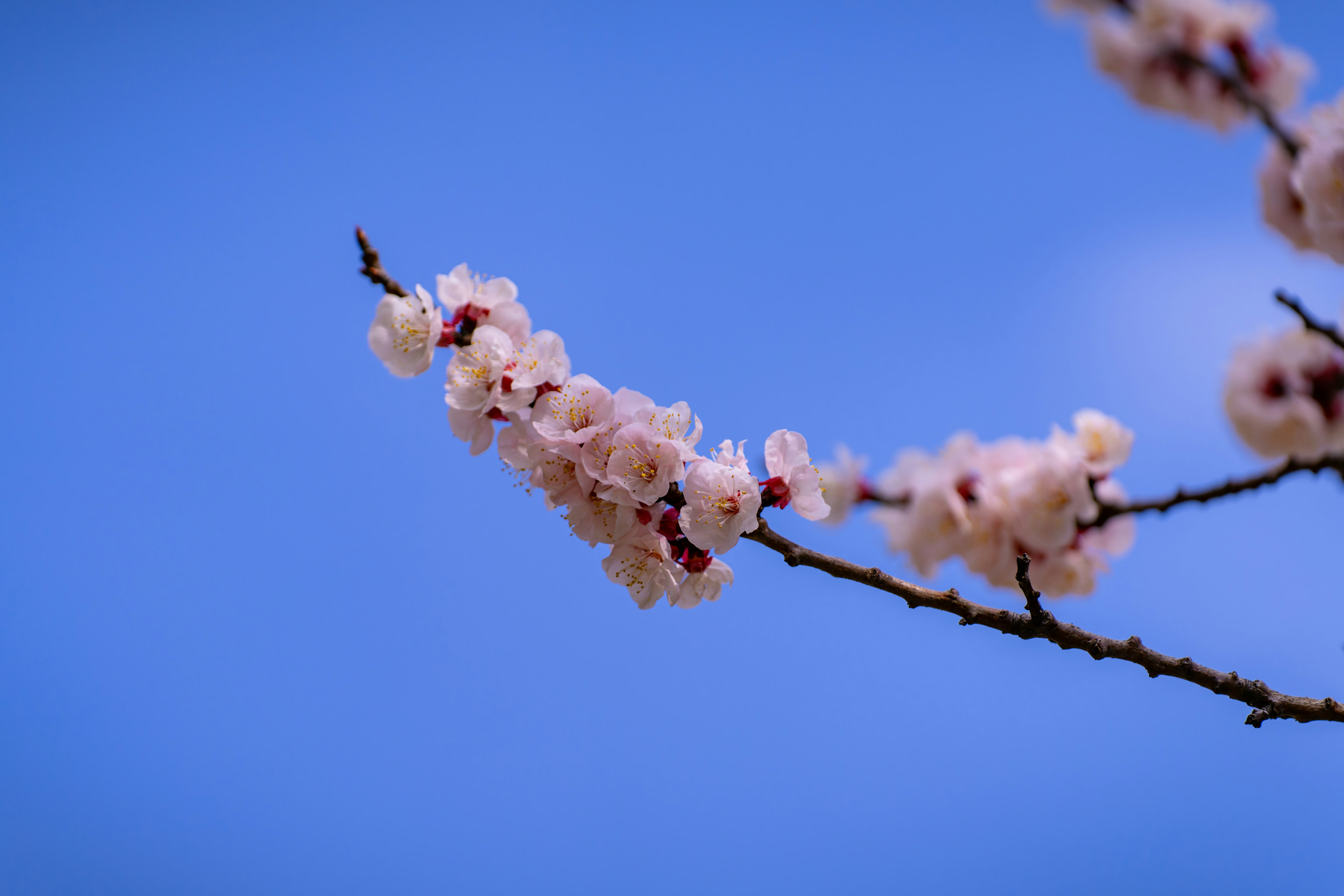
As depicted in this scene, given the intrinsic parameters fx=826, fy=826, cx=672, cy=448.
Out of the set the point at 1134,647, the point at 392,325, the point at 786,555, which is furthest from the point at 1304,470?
the point at 392,325

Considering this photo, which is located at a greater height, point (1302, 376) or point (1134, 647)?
point (1302, 376)

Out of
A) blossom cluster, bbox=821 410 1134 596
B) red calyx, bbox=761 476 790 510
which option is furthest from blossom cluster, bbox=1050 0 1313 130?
red calyx, bbox=761 476 790 510

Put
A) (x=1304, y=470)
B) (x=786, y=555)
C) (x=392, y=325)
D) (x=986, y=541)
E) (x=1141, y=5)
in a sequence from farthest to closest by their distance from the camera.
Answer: (x=986, y=541)
(x=392, y=325)
(x=1141, y=5)
(x=786, y=555)
(x=1304, y=470)

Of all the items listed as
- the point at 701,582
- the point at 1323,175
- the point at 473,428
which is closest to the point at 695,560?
the point at 701,582

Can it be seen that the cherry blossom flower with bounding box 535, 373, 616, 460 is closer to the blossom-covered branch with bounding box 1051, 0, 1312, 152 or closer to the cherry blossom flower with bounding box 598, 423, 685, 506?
the cherry blossom flower with bounding box 598, 423, 685, 506

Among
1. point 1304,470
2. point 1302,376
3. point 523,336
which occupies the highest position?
point 1302,376

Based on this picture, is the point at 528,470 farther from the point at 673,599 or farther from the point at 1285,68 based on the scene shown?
the point at 1285,68

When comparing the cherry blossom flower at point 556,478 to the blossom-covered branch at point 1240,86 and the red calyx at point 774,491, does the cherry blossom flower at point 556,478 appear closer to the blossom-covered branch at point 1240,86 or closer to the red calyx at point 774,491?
the red calyx at point 774,491
